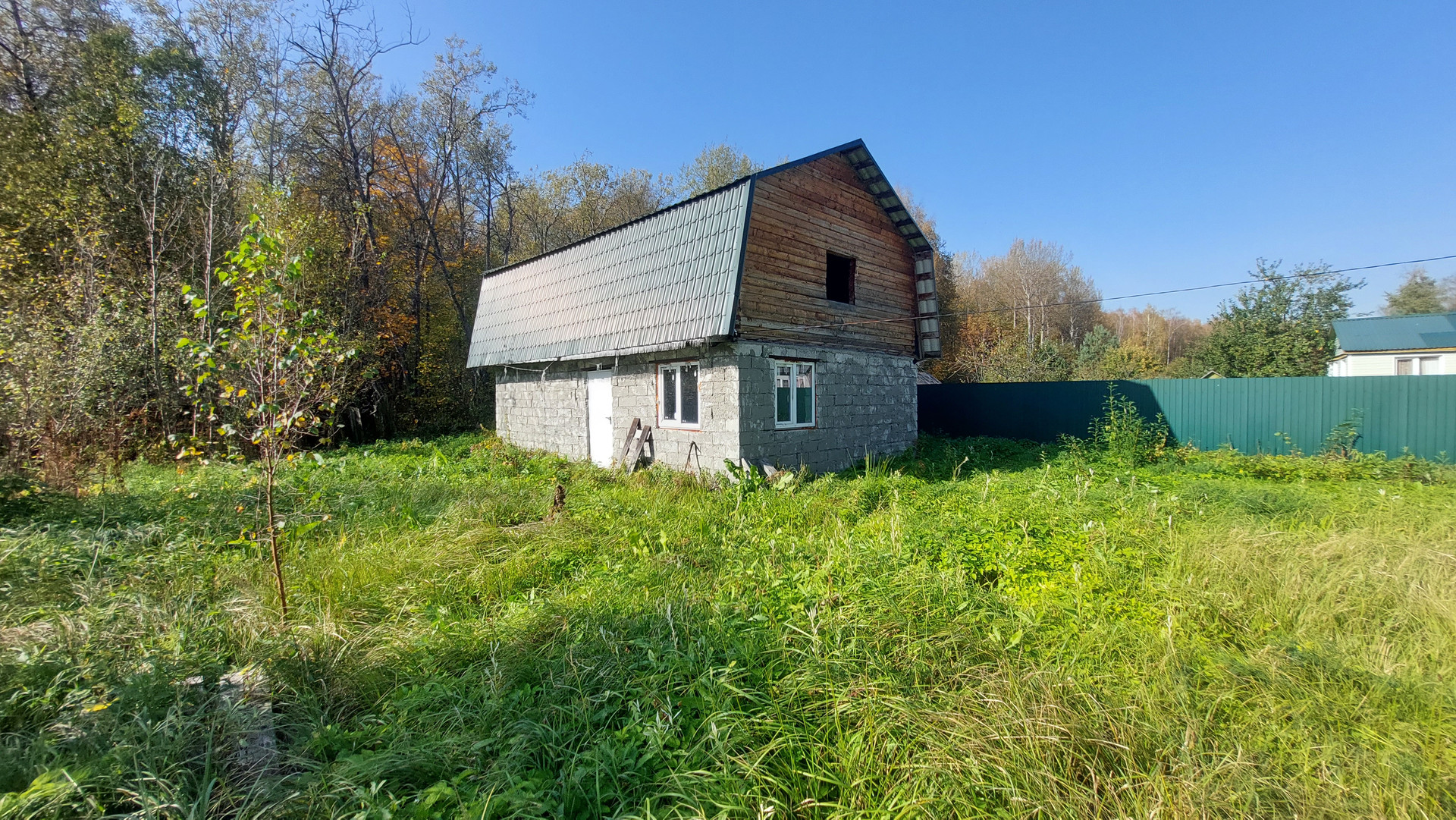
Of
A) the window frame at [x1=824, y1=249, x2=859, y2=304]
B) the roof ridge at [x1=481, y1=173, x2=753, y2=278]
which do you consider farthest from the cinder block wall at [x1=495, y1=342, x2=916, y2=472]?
the roof ridge at [x1=481, y1=173, x2=753, y2=278]

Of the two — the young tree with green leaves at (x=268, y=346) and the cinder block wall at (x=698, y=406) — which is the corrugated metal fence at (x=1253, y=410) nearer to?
the cinder block wall at (x=698, y=406)

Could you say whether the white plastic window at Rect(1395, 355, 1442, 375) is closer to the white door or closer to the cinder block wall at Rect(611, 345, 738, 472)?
the cinder block wall at Rect(611, 345, 738, 472)

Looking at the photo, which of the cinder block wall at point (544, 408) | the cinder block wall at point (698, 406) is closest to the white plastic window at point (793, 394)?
the cinder block wall at point (698, 406)

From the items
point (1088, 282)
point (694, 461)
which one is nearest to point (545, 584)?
point (694, 461)

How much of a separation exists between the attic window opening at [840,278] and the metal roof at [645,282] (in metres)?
1.69

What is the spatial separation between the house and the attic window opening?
33mm

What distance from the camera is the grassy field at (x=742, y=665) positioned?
2.17 metres

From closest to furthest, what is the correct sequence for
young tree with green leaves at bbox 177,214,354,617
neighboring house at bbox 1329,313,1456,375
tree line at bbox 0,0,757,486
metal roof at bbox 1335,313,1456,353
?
young tree with green leaves at bbox 177,214,354,617, tree line at bbox 0,0,757,486, neighboring house at bbox 1329,313,1456,375, metal roof at bbox 1335,313,1456,353

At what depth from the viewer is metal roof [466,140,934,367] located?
8734 millimetres

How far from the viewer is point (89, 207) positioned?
11.8 meters

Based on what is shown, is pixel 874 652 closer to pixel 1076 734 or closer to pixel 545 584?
pixel 1076 734

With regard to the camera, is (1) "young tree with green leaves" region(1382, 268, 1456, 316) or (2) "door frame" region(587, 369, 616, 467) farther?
(1) "young tree with green leaves" region(1382, 268, 1456, 316)

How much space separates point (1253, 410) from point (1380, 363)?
1456 cm

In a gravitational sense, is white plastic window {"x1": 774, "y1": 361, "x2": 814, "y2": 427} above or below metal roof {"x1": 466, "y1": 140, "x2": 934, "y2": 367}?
below
